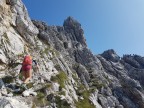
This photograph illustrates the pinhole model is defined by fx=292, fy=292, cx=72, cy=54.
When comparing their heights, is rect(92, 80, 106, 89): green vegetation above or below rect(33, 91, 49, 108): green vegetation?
above

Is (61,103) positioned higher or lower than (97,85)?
lower

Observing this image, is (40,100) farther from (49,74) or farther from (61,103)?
(49,74)

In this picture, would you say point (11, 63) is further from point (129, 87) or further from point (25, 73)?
point (129, 87)

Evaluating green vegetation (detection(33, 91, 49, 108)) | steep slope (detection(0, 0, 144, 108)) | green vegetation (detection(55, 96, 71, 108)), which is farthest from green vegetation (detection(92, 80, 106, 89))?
green vegetation (detection(33, 91, 49, 108))

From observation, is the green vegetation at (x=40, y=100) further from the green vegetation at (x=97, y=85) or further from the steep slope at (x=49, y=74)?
the green vegetation at (x=97, y=85)

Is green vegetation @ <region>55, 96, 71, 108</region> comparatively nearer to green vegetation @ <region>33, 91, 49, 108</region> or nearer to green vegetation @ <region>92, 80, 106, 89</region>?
green vegetation @ <region>33, 91, 49, 108</region>

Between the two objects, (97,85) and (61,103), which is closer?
(61,103)

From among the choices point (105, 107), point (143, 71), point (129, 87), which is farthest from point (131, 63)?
point (105, 107)

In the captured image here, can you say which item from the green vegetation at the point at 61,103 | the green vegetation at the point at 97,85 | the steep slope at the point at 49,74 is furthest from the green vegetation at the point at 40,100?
the green vegetation at the point at 97,85

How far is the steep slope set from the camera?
45.9 m

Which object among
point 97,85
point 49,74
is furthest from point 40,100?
point 97,85

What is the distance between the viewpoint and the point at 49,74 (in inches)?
2830

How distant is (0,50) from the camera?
63.4 meters

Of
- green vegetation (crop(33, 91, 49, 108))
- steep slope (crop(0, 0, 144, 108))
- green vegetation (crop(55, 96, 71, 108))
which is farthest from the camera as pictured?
green vegetation (crop(55, 96, 71, 108))
